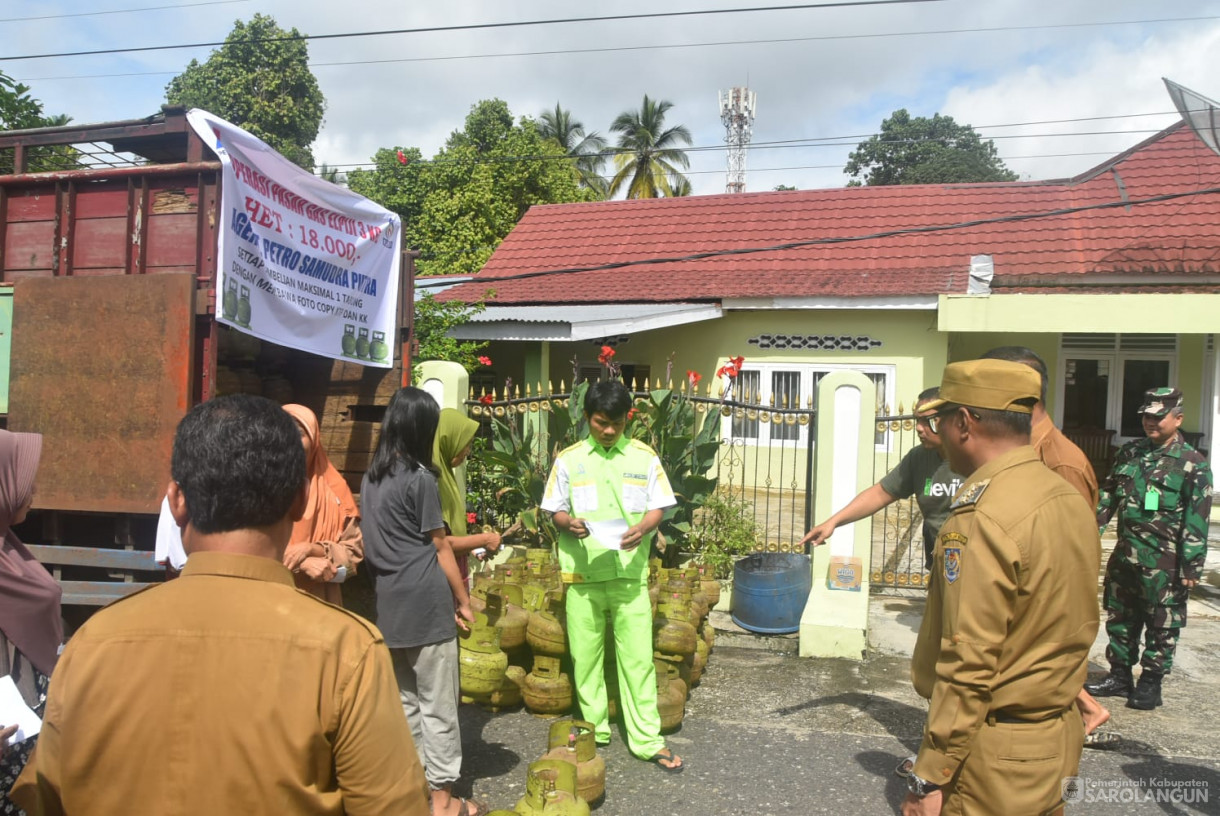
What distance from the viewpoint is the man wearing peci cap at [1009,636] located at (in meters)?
2.07

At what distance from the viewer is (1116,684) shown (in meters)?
5.00

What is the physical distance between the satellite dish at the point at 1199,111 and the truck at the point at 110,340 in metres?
8.06

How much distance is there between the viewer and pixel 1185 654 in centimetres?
600

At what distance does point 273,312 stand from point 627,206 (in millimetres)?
13579

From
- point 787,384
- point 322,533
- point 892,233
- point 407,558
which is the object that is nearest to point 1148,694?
point 407,558

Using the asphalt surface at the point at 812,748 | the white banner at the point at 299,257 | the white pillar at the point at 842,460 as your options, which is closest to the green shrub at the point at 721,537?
the white pillar at the point at 842,460

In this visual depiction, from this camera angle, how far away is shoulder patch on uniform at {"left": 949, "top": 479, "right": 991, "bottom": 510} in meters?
2.19

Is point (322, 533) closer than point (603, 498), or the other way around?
point (322, 533)

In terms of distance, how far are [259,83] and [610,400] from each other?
22817mm

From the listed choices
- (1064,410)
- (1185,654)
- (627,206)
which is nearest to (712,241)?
(627,206)

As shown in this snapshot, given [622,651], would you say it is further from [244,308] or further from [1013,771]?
[244,308]

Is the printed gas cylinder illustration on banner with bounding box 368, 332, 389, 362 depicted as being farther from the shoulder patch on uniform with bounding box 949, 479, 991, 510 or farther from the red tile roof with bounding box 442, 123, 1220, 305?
the red tile roof with bounding box 442, 123, 1220, 305

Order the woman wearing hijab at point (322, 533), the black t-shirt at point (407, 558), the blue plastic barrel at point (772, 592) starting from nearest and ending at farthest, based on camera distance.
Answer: the woman wearing hijab at point (322, 533) < the black t-shirt at point (407, 558) < the blue plastic barrel at point (772, 592)

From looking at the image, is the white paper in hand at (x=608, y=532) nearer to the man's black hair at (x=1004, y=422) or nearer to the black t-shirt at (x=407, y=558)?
the black t-shirt at (x=407, y=558)
